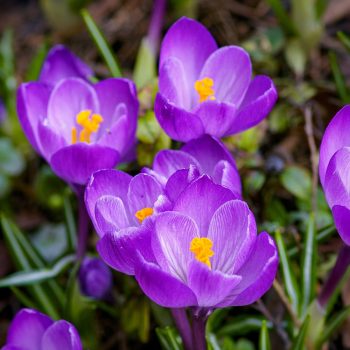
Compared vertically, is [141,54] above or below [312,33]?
above

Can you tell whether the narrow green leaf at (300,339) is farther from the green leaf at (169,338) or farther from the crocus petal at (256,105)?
the crocus petal at (256,105)

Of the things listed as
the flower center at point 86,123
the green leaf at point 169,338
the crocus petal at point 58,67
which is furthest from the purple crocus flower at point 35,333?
the crocus petal at point 58,67

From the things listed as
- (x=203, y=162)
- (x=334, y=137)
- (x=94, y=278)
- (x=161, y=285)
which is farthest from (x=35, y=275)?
(x=334, y=137)

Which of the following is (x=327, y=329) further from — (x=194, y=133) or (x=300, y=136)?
(x=300, y=136)

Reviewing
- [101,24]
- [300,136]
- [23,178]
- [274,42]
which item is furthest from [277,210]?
[101,24]

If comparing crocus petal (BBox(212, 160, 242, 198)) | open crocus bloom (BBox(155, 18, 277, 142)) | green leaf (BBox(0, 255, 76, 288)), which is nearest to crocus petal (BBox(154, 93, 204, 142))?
open crocus bloom (BBox(155, 18, 277, 142))
